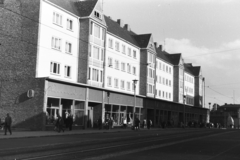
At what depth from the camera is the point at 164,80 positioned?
67812 millimetres

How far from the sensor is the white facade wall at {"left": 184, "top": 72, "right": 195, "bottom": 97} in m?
83.3

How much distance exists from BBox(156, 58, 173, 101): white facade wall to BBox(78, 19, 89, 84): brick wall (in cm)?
2691

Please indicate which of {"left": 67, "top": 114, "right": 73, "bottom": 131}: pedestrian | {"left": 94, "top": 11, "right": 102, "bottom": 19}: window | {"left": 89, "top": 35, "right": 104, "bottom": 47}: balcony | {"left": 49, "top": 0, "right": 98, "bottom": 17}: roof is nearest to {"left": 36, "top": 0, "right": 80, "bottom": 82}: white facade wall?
{"left": 49, "top": 0, "right": 98, "bottom": 17}: roof

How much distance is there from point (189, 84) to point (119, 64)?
4367 cm

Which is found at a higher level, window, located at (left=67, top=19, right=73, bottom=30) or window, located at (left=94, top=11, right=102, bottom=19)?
window, located at (left=94, top=11, right=102, bottom=19)

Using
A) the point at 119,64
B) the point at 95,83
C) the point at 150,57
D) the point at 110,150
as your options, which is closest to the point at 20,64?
the point at 95,83

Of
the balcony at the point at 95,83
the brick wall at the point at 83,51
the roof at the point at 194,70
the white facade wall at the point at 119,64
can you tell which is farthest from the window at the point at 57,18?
the roof at the point at 194,70

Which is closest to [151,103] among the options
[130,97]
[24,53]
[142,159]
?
[130,97]

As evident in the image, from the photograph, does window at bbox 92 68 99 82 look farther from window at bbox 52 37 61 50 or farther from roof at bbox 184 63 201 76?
roof at bbox 184 63 201 76

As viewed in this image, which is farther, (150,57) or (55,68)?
(150,57)

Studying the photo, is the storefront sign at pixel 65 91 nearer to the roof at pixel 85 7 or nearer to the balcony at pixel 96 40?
the balcony at pixel 96 40

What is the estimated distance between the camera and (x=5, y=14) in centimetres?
3491

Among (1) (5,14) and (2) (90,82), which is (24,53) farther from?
(2) (90,82)

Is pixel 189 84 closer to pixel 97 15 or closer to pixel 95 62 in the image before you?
pixel 97 15
